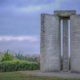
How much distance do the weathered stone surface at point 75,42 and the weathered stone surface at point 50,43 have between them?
3.12 feet

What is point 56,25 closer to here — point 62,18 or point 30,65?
point 62,18

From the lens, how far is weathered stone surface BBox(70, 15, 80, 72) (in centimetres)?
2259

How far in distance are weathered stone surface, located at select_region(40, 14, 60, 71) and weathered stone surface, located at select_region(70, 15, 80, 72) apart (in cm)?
95

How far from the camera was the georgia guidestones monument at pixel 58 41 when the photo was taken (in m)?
22.7

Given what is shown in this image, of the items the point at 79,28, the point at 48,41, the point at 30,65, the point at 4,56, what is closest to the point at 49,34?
the point at 48,41

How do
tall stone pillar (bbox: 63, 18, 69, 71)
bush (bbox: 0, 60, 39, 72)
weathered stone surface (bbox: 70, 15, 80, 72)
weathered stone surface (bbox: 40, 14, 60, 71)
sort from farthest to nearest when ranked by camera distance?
bush (bbox: 0, 60, 39, 72) → tall stone pillar (bbox: 63, 18, 69, 71) → weathered stone surface (bbox: 40, 14, 60, 71) → weathered stone surface (bbox: 70, 15, 80, 72)

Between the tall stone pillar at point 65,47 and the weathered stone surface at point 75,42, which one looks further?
the tall stone pillar at point 65,47

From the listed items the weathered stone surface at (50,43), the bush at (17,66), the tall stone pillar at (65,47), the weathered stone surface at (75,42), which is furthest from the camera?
the bush at (17,66)

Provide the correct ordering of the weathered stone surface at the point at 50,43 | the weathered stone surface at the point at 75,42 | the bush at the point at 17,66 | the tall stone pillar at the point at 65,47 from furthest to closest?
the bush at the point at 17,66, the tall stone pillar at the point at 65,47, the weathered stone surface at the point at 50,43, the weathered stone surface at the point at 75,42

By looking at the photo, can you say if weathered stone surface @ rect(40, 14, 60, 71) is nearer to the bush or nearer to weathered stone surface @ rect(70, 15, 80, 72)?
weathered stone surface @ rect(70, 15, 80, 72)

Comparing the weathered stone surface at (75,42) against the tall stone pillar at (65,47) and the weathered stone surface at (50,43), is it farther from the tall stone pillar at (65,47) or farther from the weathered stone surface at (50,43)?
the weathered stone surface at (50,43)

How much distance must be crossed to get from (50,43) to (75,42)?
1523mm

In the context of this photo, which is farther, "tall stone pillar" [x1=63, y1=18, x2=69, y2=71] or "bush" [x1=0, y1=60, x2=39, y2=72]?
"bush" [x1=0, y1=60, x2=39, y2=72]

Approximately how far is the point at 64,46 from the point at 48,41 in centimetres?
107
